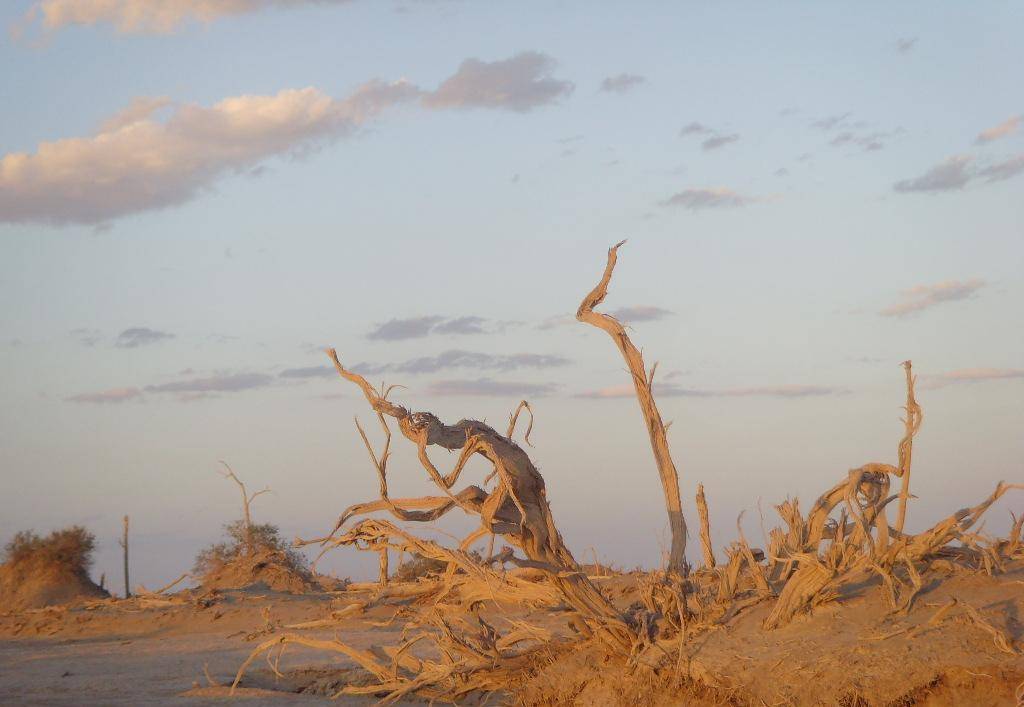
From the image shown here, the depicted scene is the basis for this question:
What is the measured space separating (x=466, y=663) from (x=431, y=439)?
7.59 ft

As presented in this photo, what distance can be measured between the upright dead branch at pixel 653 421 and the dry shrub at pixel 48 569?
17.8 metres

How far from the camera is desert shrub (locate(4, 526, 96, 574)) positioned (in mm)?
23234

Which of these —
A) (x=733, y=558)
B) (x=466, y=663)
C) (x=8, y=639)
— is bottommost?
(x=8, y=639)

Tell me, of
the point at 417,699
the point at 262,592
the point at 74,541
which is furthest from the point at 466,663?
the point at 74,541

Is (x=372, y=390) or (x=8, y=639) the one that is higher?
(x=372, y=390)

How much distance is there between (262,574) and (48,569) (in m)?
6.28

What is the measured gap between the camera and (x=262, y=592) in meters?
18.6

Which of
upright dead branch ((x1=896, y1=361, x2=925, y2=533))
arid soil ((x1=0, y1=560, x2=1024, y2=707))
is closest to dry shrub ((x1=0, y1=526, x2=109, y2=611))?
arid soil ((x1=0, y1=560, x2=1024, y2=707))

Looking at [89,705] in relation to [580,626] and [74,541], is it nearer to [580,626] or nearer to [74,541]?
[580,626]

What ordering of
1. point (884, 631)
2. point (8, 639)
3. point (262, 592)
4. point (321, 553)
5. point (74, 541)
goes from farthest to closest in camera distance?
1. point (74, 541)
2. point (262, 592)
3. point (8, 639)
4. point (321, 553)
5. point (884, 631)

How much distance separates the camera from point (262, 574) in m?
20.1

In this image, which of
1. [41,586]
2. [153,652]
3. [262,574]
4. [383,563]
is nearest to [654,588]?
[383,563]

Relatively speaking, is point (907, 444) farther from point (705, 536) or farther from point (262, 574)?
point (262, 574)

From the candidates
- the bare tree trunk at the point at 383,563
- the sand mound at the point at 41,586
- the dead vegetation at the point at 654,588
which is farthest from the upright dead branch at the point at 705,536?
the sand mound at the point at 41,586
